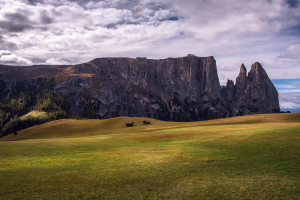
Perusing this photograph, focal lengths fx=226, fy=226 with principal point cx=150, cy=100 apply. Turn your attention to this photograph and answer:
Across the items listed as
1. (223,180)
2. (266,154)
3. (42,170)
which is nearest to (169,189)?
(223,180)

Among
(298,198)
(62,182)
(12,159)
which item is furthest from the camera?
(12,159)

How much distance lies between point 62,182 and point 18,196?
10.6ft

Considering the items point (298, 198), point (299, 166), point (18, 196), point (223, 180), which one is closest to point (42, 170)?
point (18, 196)

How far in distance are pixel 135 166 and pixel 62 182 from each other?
706 centimetres

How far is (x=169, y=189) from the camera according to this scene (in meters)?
14.7

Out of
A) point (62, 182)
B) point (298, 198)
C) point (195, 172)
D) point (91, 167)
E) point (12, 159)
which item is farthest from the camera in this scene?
point (12, 159)

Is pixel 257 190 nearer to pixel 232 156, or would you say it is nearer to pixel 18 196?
pixel 232 156

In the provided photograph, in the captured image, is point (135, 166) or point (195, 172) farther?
point (135, 166)

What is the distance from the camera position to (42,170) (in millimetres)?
19594

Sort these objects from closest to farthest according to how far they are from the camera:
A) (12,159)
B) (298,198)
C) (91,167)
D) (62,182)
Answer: (298,198) → (62,182) → (91,167) → (12,159)

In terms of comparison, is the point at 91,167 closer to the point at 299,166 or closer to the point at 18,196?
the point at 18,196

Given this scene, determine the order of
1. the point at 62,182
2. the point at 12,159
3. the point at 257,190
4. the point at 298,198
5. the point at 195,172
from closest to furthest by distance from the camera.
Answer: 1. the point at 298,198
2. the point at 257,190
3. the point at 62,182
4. the point at 195,172
5. the point at 12,159

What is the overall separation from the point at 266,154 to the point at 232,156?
376cm

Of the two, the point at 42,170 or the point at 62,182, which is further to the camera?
the point at 42,170
